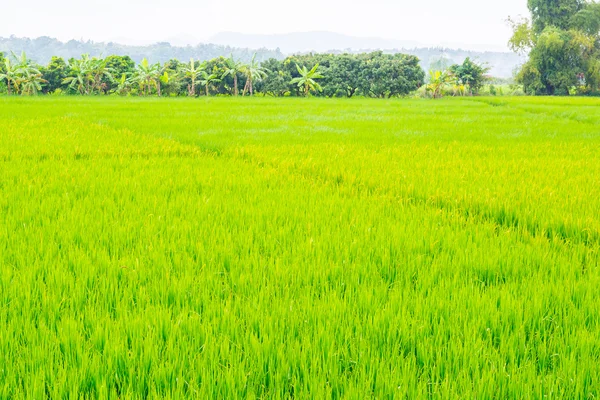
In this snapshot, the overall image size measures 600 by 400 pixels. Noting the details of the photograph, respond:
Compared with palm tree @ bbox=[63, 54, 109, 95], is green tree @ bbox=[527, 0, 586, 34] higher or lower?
higher

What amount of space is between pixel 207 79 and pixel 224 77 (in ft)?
9.63

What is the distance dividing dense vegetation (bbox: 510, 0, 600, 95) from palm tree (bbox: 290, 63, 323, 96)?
17963 mm

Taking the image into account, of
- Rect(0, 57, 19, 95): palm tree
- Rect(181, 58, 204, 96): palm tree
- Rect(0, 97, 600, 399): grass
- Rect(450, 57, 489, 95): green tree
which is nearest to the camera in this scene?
Rect(0, 97, 600, 399): grass

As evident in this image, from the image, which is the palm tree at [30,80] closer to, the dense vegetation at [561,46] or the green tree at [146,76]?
the green tree at [146,76]

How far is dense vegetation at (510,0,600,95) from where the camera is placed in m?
42.2

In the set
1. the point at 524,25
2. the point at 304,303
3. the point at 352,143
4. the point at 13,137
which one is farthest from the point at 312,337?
the point at 524,25

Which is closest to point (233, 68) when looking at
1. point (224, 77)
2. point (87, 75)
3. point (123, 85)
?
point (224, 77)

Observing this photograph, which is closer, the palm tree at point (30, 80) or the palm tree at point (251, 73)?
the palm tree at point (30, 80)

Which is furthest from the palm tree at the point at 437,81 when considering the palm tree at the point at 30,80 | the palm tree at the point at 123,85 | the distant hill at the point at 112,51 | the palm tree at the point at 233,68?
the distant hill at the point at 112,51

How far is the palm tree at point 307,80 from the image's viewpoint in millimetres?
44156

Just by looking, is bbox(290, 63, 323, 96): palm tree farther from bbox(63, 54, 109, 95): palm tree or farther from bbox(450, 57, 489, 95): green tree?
bbox(63, 54, 109, 95): palm tree

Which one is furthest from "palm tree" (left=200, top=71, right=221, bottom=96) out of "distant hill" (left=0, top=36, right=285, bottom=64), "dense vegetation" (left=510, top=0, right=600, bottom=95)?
"distant hill" (left=0, top=36, right=285, bottom=64)

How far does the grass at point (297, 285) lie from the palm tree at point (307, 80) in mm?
39736

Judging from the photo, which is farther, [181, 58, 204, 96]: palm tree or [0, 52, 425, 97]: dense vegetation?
[0, 52, 425, 97]: dense vegetation
